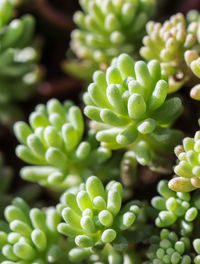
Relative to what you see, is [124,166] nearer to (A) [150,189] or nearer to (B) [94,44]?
(A) [150,189]

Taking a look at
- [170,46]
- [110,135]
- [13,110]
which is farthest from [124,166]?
[13,110]

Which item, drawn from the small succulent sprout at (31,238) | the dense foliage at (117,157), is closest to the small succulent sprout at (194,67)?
the dense foliage at (117,157)

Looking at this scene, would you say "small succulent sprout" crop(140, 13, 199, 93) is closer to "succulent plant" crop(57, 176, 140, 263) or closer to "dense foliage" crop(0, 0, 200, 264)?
"dense foliage" crop(0, 0, 200, 264)

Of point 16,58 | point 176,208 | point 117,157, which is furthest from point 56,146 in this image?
point 16,58

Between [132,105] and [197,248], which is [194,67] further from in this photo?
[197,248]

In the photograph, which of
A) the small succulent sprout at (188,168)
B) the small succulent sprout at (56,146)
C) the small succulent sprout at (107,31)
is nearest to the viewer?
the small succulent sprout at (188,168)

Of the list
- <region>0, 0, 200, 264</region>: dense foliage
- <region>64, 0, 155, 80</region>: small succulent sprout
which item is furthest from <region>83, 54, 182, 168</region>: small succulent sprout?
<region>64, 0, 155, 80</region>: small succulent sprout

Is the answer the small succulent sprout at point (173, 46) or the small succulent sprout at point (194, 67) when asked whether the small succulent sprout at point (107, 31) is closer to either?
the small succulent sprout at point (173, 46)
